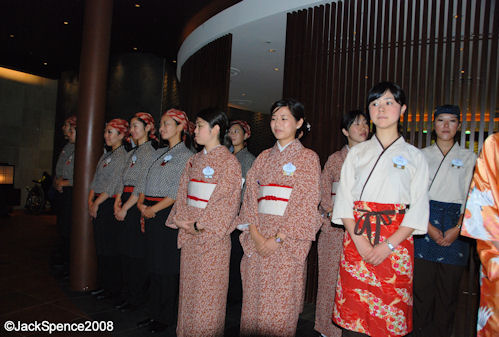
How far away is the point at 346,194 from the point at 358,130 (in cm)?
118

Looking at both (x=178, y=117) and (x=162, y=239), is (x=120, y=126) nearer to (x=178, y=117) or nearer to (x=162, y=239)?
(x=178, y=117)

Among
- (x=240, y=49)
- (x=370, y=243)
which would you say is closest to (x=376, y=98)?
(x=370, y=243)

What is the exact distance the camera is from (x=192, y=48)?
656 centimetres

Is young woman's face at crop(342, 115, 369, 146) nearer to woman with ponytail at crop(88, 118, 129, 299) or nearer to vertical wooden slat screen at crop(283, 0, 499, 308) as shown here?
vertical wooden slat screen at crop(283, 0, 499, 308)

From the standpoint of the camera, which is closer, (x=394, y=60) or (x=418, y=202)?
(x=418, y=202)

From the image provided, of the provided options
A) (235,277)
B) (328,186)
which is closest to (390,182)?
(328,186)

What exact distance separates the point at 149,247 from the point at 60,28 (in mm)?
6337

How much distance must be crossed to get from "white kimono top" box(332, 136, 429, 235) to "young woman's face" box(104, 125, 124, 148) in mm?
2785

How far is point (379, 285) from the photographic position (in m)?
2.01

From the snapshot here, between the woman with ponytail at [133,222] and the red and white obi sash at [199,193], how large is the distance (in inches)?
31.7

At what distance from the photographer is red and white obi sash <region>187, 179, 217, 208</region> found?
2.72 meters

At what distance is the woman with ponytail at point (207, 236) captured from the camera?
263cm

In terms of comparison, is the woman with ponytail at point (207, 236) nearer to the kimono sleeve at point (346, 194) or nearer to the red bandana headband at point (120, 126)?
the kimono sleeve at point (346, 194)

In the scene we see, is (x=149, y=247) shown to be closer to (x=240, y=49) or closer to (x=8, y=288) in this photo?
(x=8, y=288)
